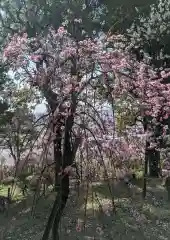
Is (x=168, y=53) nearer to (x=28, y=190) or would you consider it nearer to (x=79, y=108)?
(x=28, y=190)

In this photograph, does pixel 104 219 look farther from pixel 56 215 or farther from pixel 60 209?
pixel 56 215

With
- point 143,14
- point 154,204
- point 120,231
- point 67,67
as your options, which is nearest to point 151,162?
point 154,204

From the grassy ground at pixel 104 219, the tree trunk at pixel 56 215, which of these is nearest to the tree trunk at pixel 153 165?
the grassy ground at pixel 104 219

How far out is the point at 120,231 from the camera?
810 cm

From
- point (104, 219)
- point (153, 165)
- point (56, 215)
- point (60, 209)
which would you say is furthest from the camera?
point (153, 165)

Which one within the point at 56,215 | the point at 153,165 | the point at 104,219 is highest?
the point at 153,165

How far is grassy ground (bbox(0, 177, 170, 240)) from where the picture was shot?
797 centimetres

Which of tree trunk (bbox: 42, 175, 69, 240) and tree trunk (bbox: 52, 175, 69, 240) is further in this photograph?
tree trunk (bbox: 52, 175, 69, 240)

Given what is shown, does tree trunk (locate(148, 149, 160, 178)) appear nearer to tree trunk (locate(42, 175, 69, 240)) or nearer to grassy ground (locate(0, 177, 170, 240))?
grassy ground (locate(0, 177, 170, 240))

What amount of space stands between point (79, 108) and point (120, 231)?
4078mm

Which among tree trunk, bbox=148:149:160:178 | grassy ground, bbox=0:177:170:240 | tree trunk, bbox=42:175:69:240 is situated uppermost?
tree trunk, bbox=148:149:160:178

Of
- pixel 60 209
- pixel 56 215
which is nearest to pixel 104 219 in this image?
pixel 60 209

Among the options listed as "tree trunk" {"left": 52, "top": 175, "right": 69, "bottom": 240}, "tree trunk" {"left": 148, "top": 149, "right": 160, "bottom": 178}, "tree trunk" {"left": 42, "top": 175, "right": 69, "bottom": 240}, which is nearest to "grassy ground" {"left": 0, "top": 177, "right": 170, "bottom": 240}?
"tree trunk" {"left": 52, "top": 175, "right": 69, "bottom": 240}

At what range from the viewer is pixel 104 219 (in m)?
8.52
